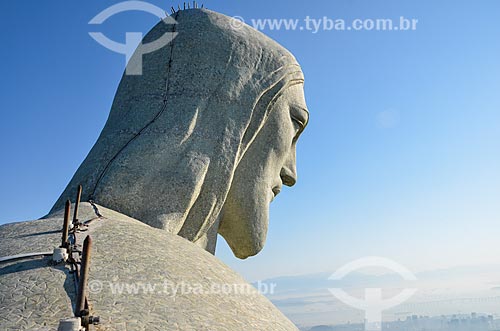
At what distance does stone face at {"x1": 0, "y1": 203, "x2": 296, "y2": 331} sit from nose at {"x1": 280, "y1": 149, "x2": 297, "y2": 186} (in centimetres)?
297

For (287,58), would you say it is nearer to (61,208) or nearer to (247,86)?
(247,86)

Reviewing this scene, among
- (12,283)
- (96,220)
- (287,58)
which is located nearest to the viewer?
(12,283)

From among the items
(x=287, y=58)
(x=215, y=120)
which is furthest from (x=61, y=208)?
(x=287, y=58)

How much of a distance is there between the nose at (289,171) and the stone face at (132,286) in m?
2.97

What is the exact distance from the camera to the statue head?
220 inches

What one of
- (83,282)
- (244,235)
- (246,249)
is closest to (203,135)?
(244,235)

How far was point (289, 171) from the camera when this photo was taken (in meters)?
7.29

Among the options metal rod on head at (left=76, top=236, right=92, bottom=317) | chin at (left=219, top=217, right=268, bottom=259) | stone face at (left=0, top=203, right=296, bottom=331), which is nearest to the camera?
metal rod on head at (left=76, top=236, right=92, bottom=317)

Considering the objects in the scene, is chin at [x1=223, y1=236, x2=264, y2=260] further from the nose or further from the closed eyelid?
the closed eyelid

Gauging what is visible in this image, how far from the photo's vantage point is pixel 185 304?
3342 millimetres

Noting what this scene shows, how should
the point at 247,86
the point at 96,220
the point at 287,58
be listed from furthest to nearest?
the point at 287,58 < the point at 247,86 < the point at 96,220

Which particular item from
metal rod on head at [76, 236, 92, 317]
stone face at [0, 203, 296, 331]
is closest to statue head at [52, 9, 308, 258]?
stone face at [0, 203, 296, 331]

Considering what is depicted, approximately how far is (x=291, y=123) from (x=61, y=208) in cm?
275

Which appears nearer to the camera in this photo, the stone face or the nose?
the stone face
